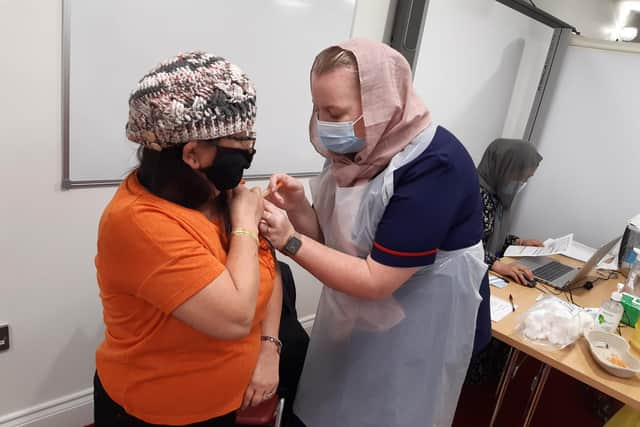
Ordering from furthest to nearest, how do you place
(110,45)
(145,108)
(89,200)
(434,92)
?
(434,92)
(89,200)
(110,45)
(145,108)

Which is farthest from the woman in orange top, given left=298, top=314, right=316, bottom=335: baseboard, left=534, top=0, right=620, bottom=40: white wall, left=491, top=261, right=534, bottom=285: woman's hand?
left=534, top=0, right=620, bottom=40: white wall

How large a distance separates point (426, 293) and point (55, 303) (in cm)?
132

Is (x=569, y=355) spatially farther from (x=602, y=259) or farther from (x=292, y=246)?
(x=602, y=259)

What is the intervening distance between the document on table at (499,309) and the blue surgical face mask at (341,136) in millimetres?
976

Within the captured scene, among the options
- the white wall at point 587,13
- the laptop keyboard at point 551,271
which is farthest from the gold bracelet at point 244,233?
the white wall at point 587,13

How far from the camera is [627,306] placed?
Answer: 168 cm

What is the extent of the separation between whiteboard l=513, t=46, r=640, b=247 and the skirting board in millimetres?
3243

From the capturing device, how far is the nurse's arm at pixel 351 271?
0.97 meters

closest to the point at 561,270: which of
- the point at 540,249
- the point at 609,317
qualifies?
→ the point at 540,249

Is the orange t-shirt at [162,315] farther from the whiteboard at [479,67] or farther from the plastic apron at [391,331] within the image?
the whiteboard at [479,67]

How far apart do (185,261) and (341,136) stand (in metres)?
0.46

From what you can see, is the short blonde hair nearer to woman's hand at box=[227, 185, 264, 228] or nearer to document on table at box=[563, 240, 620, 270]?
woman's hand at box=[227, 185, 264, 228]

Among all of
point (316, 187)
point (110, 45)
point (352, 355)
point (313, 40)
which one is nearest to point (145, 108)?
point (316, 187)

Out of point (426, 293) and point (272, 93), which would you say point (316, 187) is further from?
point (272, 93)
